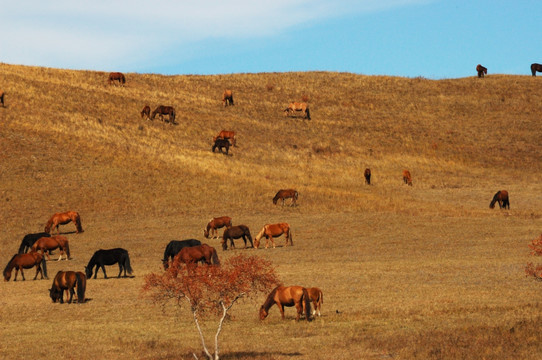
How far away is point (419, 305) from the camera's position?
77.6 feet

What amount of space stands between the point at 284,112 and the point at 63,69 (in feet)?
104

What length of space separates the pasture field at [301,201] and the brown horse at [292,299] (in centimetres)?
40

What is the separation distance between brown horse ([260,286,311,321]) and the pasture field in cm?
40

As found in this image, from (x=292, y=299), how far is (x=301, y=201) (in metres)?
35.0

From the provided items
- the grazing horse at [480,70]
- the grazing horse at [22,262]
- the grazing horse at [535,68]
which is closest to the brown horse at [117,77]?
the grazing horse at [480,70]

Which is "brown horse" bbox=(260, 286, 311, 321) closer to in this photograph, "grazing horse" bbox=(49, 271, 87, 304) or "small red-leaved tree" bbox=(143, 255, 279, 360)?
"small red-leaved tree" bbox=(143, 255, 279, 360)

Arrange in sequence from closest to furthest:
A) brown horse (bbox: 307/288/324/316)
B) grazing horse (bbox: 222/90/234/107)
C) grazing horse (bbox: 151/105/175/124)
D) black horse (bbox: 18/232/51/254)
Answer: brown horse (bbox: 307/288/324/316) → black horse (bbox: 18/232/51/254) → grazing horse (bbox: 151/105/175/124) → grazing horse (bbox: 222/90/234/107)

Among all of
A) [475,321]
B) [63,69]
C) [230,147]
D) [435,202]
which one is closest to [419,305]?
[475,321]

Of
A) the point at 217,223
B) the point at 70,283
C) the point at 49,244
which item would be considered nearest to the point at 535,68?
the point at 217,223

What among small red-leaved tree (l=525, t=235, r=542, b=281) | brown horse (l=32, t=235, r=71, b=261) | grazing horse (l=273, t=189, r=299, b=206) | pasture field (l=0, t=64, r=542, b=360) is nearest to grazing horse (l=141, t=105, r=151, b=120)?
pasture field (l=0, t=64, r=542, b=360)

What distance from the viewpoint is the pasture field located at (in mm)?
20484

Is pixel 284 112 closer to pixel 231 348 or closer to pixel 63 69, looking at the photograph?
pixel 63 69

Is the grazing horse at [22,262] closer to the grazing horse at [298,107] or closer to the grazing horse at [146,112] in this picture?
the grazing horse at [146,112]

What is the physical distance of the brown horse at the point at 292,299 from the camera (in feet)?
70.1
